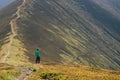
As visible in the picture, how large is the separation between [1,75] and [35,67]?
42.7 ft

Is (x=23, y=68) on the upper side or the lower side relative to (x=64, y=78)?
upper

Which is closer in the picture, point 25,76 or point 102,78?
point 102,78

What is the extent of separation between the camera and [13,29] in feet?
616

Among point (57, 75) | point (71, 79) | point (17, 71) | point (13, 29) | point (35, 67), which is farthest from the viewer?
point (13, 29)

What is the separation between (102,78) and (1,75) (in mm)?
14717

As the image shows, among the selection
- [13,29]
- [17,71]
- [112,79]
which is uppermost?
[13,29]

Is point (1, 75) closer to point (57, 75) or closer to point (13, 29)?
point (57, 75)

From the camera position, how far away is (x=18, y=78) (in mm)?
53938

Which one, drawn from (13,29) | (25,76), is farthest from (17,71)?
(13,29)

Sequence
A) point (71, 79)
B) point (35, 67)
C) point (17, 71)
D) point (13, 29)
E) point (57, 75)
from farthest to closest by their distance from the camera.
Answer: point (13, 29) < point (35, 67) < point (17, 71) < point (57, 75) < point (71, 79)

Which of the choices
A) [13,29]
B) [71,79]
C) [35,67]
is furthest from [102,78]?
[13,29]

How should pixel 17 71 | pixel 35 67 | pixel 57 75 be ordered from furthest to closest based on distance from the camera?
1. pixel 35 67
2. pixel 17 71
3. pixel 57 75

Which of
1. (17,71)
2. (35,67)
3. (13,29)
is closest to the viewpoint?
(17,71)

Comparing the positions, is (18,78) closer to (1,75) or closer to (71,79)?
(1,75)
